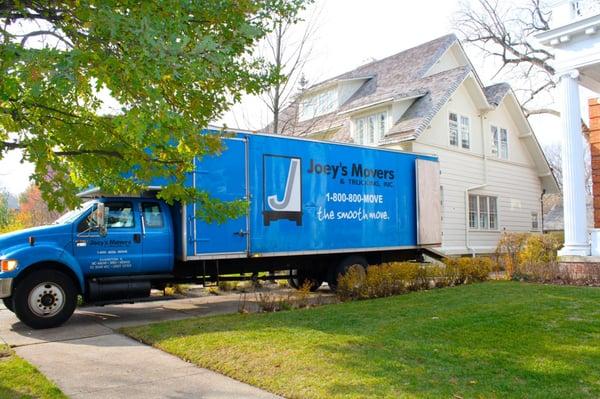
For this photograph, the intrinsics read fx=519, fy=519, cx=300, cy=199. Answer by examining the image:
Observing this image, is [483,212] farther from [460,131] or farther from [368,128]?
[368,128]

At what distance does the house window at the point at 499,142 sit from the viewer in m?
23.0

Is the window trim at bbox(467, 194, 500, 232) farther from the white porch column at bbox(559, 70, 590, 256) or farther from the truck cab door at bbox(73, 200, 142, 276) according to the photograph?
the truck cab door at bbox(73, 200, 142, 276)

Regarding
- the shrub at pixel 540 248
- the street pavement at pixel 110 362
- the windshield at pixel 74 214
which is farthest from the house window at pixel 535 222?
the windshield at pixel 74 214

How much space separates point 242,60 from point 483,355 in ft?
16.0

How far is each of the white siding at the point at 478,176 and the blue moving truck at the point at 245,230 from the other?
17.8 ft

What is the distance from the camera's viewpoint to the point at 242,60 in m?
7.20

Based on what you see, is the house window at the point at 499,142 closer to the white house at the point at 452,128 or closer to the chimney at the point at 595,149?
the white house at the point at 452,128

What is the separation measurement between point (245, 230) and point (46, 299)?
3858mm

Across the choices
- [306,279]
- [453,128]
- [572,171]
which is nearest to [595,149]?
[572,171]

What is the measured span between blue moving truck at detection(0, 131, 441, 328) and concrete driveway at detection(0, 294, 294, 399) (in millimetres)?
548

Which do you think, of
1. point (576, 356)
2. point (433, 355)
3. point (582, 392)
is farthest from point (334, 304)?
point (582, 392)

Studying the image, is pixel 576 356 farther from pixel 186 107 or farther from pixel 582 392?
pixel 186 107

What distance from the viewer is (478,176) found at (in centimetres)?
2169

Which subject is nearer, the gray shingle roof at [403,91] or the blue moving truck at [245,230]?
the blue moving truck at [245,230]
